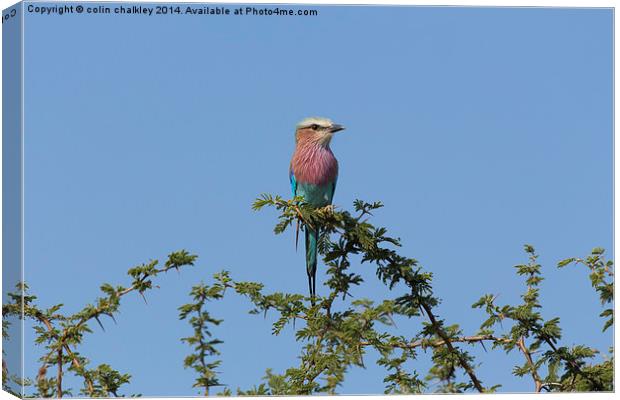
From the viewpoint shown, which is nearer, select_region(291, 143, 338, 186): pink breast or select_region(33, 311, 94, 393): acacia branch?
select_region(33, 311, 94, 393): acacia branch

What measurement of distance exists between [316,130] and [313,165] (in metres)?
0.37

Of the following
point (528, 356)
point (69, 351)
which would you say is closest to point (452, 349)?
point (528, 356)

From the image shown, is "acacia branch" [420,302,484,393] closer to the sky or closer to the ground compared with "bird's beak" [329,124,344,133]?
closer to the ground

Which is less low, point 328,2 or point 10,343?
point 328,2

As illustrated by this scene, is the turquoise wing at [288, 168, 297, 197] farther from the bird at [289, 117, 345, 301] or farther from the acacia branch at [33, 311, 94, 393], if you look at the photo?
the acacia branch at [33, 311, 94, 393]

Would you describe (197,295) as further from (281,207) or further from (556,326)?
(556,326)

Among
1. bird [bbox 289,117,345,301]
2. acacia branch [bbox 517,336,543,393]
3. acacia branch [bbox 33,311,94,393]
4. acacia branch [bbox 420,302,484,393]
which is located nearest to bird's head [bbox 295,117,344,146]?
bird [bbox 289,117,345,301]

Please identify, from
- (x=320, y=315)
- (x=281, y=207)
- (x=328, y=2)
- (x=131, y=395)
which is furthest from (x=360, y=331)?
(x=328, y=2)

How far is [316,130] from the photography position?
934 centimetres

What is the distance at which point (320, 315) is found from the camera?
26.2 feet

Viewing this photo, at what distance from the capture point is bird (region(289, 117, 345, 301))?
9375 millimetres

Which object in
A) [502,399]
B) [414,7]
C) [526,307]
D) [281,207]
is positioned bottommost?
[502,399]

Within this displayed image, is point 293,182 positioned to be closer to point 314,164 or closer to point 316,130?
point 314,164

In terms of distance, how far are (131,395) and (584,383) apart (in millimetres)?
3060
